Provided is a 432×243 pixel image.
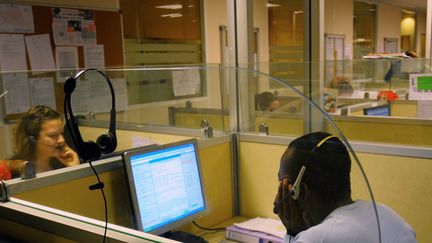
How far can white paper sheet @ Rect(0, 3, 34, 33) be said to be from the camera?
10.6 feet

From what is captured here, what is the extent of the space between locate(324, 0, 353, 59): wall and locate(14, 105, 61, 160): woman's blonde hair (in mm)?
5252

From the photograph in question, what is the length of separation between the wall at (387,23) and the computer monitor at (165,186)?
736cm

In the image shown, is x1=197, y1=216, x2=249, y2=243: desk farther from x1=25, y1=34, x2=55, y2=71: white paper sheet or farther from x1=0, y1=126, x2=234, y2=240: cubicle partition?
x1=25, y1=34, x2=55, y2=71: white paper sheet

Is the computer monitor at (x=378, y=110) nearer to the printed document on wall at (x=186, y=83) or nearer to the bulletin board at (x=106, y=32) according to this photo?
the printed document on wall at (x=186, y=83)

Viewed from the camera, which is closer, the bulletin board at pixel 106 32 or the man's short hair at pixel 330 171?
the man's short hair at pixel 330 171

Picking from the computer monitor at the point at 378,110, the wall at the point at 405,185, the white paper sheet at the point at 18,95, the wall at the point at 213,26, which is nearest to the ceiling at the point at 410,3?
the wall at the point at 213,26

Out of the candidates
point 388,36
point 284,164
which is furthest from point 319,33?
point 388,36

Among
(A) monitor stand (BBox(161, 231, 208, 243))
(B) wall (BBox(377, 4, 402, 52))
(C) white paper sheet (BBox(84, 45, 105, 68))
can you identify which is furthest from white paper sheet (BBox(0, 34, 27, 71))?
(B) wall (BBox(377, 4, 402, 52))

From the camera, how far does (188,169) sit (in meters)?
1.79

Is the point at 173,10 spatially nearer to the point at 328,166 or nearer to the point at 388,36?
the point at 328,166

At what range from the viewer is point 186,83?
3.73 metres

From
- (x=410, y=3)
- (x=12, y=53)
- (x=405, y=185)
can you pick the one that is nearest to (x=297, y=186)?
(x=405, y=185)

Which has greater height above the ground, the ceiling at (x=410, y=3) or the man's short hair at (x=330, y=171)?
the ceiling at (x=410, y=3)

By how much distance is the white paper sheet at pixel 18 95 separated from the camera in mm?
3119
